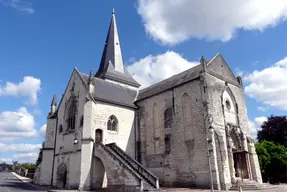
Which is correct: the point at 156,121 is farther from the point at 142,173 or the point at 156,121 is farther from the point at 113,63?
the point at 113,63

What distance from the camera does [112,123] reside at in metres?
21.6

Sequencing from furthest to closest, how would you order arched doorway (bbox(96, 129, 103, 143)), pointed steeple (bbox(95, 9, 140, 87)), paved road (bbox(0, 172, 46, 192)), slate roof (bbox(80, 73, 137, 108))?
pointed steeple (bbox(95, 9, 140, 87)), slate roof (bbox(80, 73, 137, 108)), arched doorway (bbox(96, 129, 103, 143)), paved road (bbox(0, 172, 46, 192))

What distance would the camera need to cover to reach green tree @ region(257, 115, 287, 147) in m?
30.1

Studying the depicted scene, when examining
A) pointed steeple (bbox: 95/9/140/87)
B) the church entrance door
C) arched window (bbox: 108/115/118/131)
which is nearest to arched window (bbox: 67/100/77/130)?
arched window (bbox: 108/115/118/131)

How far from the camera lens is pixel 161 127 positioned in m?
21.5

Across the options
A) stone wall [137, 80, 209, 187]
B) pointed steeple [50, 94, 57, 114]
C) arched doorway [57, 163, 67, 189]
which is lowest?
arched doorway [57, 163, 67, 189]

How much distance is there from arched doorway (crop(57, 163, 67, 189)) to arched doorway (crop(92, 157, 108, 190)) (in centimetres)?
413

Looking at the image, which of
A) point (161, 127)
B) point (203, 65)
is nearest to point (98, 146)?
point (161, 127)

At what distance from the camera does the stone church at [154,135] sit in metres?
16.8

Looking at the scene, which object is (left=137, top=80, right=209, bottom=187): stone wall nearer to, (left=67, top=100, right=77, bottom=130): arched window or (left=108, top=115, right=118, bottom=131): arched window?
(left=108, top=115, right=118, bottom=131): arched window

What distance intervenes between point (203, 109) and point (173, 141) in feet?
13.0

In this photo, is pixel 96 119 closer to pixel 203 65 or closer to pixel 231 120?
pixel 203 65

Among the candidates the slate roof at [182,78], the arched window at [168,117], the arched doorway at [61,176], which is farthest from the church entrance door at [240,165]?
the arched doorway at [61,176]

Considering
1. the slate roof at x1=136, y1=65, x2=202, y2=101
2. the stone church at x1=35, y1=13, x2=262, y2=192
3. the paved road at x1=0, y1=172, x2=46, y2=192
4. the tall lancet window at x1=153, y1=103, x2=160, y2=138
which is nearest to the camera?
the stone church at x1=35, y1=13, x2=262, y2=192
